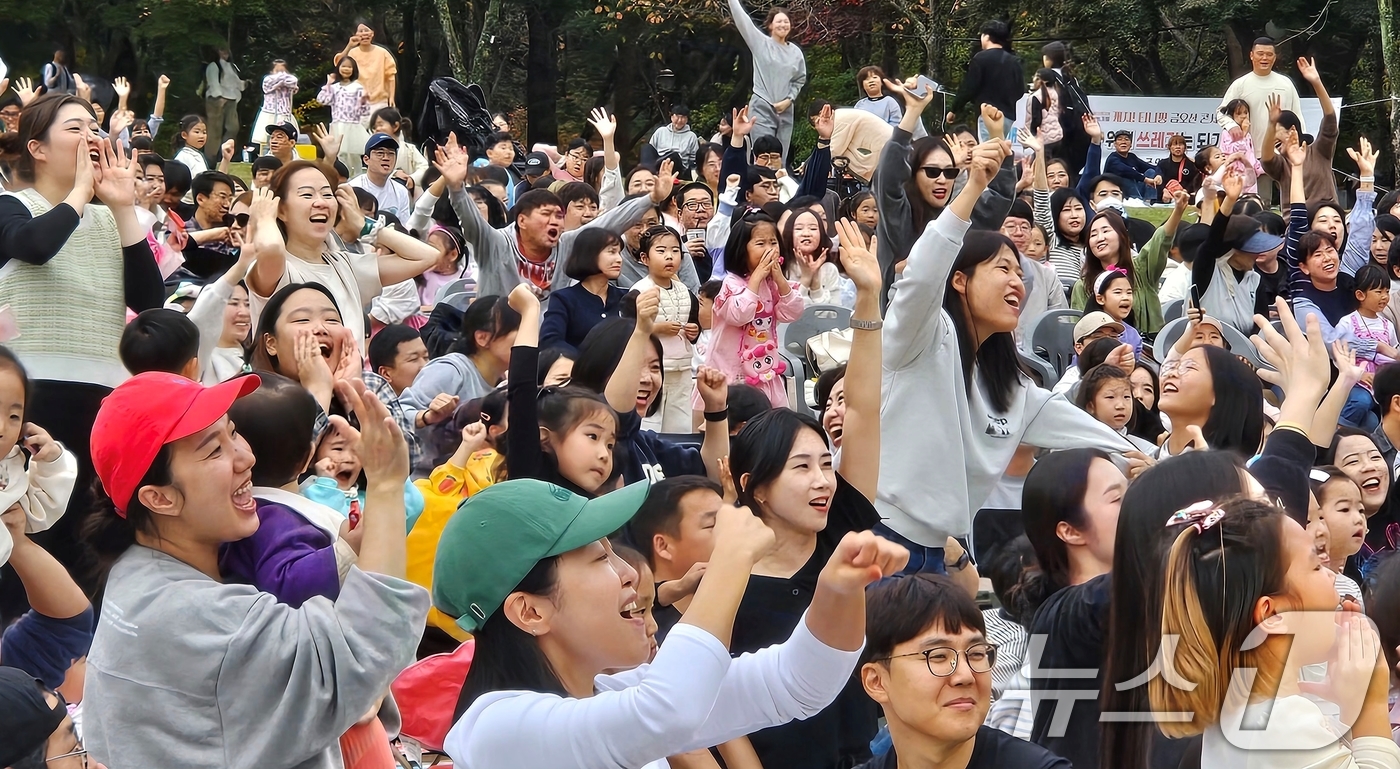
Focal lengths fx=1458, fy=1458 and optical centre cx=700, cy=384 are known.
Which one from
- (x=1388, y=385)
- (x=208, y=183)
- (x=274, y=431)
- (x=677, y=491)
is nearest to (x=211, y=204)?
(x=208, y=183)

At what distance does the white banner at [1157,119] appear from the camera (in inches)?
653

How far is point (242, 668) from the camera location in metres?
2.24

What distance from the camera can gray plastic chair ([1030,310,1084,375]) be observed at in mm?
7977

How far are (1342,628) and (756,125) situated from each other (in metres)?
11.8

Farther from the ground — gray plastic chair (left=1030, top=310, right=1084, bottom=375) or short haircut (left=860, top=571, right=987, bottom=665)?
short haircut (left=860, top=571, right=987, bottom=665)

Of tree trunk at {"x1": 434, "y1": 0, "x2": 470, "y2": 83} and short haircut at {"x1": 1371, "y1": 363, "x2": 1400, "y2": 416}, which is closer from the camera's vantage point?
short haircut at {"x1": 1371, "y1": 363, "x2": 1400, "y2": 416}

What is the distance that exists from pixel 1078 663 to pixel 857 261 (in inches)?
53.4

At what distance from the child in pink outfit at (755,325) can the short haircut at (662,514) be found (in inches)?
101

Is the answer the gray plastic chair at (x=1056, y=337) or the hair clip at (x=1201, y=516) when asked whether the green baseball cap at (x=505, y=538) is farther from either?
the gray plastic chair at (x=1056, y=337)

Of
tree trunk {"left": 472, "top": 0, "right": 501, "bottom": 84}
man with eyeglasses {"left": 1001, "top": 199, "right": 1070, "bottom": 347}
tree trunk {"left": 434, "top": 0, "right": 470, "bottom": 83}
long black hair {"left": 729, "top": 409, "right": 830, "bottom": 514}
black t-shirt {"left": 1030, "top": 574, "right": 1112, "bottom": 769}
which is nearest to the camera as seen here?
black t-shirt {"left": 1030, "top": 574, "right": 1112, "bottom": 769}

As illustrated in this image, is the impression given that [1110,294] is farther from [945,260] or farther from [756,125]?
[756,125]

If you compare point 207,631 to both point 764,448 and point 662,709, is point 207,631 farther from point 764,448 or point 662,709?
point 764,448

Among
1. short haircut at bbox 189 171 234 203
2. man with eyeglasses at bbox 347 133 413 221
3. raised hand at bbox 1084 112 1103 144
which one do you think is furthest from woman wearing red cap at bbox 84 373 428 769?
raised hand at bbox 1084 112 1103 144

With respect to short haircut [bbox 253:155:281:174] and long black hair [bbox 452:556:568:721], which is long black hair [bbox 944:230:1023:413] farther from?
short haircut [bbox 253:155:281:174]
